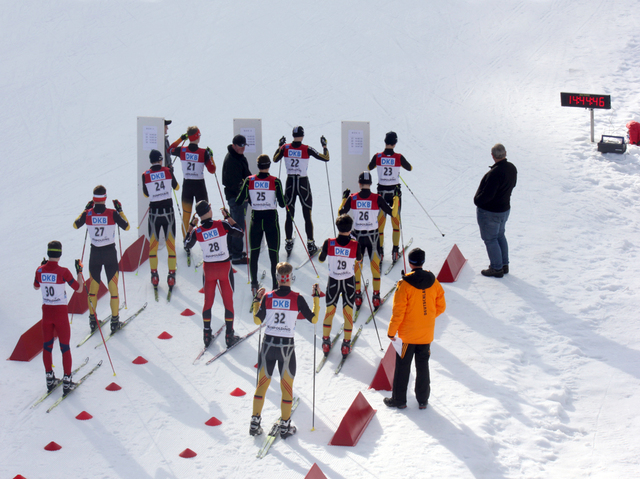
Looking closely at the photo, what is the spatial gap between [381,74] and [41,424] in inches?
508

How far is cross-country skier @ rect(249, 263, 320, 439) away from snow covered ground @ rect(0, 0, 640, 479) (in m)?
0.47

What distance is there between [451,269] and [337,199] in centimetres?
395

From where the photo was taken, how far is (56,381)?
605 centimetres

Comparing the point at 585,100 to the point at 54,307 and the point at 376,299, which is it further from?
the point at 54,307

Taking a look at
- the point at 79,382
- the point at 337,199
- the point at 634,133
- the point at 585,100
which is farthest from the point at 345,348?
the point at 634,133

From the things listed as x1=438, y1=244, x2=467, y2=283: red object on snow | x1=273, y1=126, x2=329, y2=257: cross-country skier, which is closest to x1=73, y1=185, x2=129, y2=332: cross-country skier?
x1=273, y1=126, x2=329, y2=257: cross-country skier

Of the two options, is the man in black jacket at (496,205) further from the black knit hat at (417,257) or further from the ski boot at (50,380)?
the ski boot at (50,380)

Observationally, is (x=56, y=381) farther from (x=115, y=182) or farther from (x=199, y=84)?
(x=199, y=84)

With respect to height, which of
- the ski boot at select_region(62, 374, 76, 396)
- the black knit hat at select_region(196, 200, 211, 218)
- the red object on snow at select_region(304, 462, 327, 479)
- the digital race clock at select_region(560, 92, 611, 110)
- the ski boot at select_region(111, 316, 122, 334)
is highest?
the digital race clock at select_region(560, 92, 611, 110)

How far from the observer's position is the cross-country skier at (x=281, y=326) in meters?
5.03

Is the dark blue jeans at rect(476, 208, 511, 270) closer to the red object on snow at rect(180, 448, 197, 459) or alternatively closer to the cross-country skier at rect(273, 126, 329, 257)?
the cross-country skier at rect(273, 126, 329, 257)

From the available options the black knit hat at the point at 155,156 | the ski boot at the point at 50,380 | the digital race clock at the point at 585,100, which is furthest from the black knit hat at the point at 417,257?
the digital race clock at the point at 585,100

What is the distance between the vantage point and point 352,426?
500 cm

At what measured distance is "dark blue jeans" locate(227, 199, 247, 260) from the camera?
27.6ft
